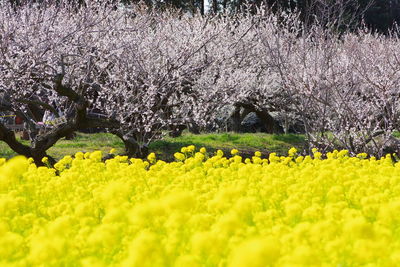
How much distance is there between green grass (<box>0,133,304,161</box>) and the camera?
1512 centimetres

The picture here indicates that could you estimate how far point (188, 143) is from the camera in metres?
16.5

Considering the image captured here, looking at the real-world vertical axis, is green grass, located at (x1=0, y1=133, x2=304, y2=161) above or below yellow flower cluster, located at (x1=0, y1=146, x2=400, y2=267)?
below

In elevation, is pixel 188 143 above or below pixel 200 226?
below

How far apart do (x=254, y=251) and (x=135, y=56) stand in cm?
1228

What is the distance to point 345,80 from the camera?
1452 cm

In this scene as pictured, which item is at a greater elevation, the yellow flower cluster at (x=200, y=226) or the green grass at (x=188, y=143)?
the yellow flower cluster at (x=200, y=226)

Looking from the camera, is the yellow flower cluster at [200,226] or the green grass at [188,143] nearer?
the yellow flower cluster at [200,226]

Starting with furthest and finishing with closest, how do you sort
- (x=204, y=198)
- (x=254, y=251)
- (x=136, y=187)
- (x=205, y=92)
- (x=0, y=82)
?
(x=205, y=92) → (x=0, y=82) → (x=136, y=187) → (x=204, y=198) → (x=254, y=251)

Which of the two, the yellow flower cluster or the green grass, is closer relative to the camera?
the yellow flower cluster

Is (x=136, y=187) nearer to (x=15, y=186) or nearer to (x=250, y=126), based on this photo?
(x=15, y=186)

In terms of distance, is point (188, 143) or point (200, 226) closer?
point (200, 226)

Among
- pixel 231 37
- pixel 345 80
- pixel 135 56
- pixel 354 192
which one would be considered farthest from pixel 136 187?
pixel 231 37

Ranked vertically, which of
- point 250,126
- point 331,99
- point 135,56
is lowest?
point 250,126

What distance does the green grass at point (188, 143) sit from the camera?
595 inches
